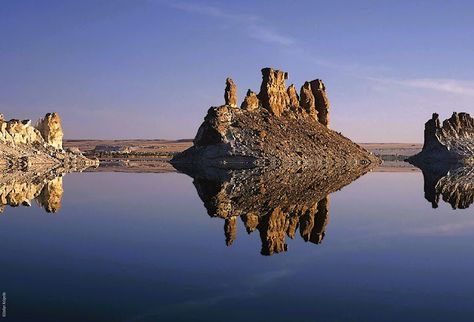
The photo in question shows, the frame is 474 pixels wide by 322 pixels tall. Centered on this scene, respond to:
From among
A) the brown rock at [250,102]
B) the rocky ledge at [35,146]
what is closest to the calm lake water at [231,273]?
the rocky ledge at [35,146]

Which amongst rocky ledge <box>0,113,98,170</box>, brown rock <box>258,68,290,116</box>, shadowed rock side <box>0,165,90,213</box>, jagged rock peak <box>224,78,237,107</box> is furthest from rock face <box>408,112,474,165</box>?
shadowed rock side <box>0,165,90,213</box>

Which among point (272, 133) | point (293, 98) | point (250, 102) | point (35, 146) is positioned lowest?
point (35, 146)

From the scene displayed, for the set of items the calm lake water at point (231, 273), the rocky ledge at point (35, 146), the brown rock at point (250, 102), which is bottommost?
the calm lake water at point (231, 273)

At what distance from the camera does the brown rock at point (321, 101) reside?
513ft

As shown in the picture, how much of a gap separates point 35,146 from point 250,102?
47.5 meters

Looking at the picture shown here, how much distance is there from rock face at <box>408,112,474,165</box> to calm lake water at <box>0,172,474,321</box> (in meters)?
143

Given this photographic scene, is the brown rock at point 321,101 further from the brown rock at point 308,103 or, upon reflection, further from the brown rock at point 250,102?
the brown rock at point 250,102

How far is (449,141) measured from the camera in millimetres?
171875

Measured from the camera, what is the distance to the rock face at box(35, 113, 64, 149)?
415 ft

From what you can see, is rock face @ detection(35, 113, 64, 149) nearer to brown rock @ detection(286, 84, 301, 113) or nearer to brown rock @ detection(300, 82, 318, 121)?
brown rock @ detection(286, 84, 301, 113)

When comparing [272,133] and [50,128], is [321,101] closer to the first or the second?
[272,133]

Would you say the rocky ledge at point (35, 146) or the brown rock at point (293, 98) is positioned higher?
the brown rock at point (293, 98)

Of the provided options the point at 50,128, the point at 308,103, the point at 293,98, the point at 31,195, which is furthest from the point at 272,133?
the point at 31,195

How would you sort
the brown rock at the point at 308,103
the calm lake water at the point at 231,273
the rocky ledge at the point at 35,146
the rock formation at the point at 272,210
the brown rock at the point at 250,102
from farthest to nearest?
the brown rock at the point at 308,103 → the brown rock at the point at 250,102 → the rocky ledge at the point at 35,146 → the rock formation at the point at 272,210 → the calm lake water at the point at 231,273
